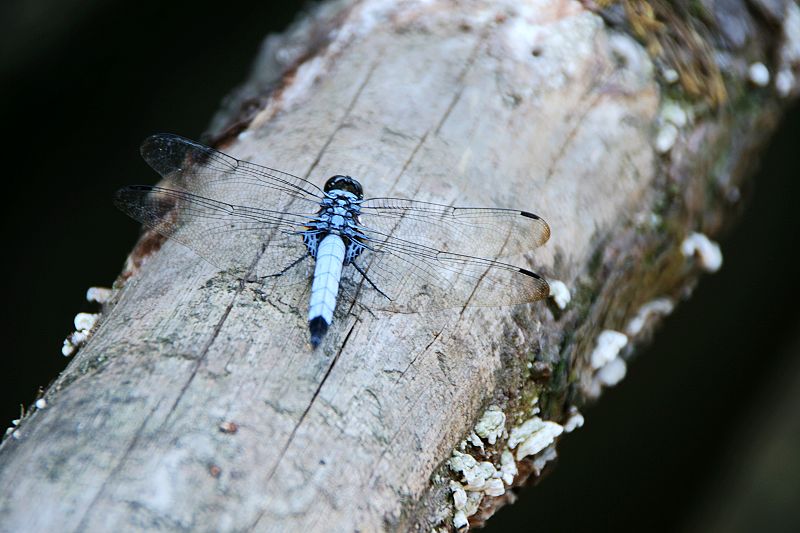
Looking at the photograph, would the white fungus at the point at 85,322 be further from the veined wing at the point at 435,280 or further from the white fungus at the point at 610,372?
the white fungus at the point at 610,372

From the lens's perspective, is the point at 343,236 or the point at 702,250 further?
the point at 702,250

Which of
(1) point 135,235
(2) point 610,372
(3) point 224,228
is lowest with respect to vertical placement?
(1) point 135,235

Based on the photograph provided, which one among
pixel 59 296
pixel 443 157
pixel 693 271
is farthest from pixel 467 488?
pixel 59 296

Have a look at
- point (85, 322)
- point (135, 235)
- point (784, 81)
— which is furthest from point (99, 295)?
point (784, 81)

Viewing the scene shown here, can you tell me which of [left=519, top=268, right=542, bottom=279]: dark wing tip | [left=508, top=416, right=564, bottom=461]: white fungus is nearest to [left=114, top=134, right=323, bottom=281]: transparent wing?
[left=519, top=268, right=542, bottom=279]: dark wing tip

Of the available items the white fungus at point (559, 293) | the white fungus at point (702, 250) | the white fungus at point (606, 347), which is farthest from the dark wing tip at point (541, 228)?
the white fungus at point (702, 250)

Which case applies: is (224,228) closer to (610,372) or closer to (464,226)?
(464,226)

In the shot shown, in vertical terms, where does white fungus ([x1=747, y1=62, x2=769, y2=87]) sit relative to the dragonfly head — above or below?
below

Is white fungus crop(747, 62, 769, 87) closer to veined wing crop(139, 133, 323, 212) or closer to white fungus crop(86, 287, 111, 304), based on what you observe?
veined wing crop(139, 133, 323, 212)
